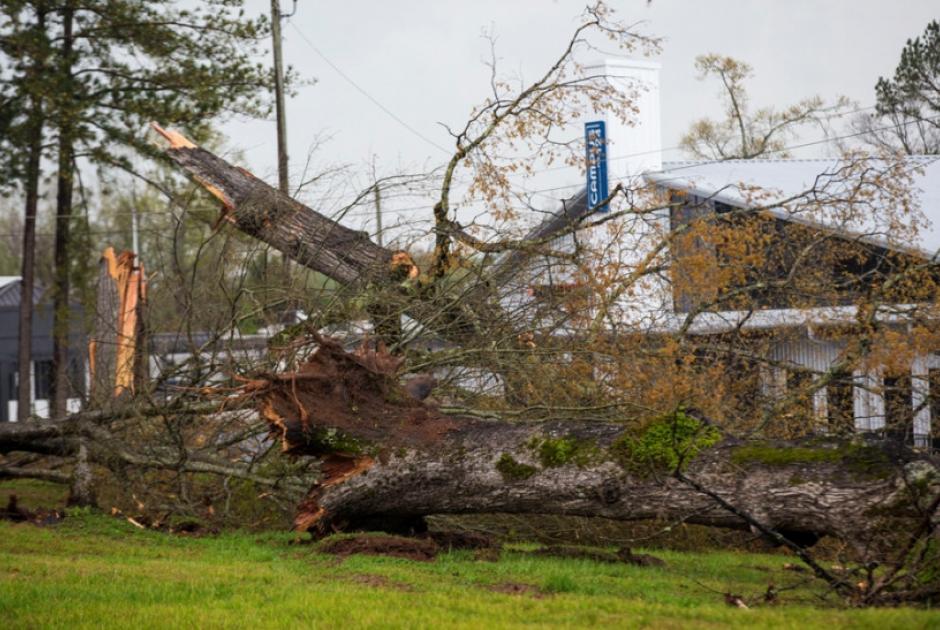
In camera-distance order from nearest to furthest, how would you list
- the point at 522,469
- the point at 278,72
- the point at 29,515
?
the point at 522,469
the point at 29,515
the point at 278,72

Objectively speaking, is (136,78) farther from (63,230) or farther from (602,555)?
(602,555)

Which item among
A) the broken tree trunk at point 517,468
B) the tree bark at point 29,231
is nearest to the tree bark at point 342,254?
the broken tree trunk at point 517,468

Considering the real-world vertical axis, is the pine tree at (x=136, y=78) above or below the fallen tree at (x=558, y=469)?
above

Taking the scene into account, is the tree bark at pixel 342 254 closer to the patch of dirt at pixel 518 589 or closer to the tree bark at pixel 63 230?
the patch of dirt at pixel 518 589

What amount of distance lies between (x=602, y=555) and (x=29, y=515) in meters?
5.87

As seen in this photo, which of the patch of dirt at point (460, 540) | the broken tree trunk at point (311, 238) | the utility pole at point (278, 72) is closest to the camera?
the patch of dirt at point (460, 540)

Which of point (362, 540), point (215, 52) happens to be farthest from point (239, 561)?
point (215, 52)

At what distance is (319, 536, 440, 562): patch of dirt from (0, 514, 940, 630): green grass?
0.56 ft

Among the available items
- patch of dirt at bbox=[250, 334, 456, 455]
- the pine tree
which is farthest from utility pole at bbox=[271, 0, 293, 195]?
patch of dirt at bbox=[250, 334, 456, 455]

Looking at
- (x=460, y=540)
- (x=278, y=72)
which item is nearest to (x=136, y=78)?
(x=278, y=72)

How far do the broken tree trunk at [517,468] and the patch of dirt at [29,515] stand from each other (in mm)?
3300

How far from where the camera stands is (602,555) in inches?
370

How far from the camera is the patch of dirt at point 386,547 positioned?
9.11 metres

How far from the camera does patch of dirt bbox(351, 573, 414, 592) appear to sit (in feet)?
24.7
